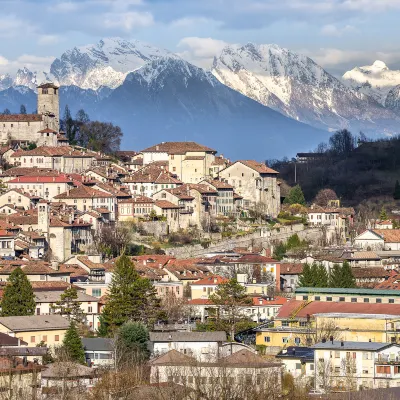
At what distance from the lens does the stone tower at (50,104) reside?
425 ft

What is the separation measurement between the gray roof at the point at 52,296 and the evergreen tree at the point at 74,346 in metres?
12.7

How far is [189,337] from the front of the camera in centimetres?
6544

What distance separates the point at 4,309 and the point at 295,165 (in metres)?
92.5

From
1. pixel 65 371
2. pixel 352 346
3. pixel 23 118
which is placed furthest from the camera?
pixel 23 118

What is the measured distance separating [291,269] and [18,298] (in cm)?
2684

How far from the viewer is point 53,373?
53500 millimetres

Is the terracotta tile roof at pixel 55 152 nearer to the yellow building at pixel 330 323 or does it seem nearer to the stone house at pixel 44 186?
the stone house at pixel 44 186

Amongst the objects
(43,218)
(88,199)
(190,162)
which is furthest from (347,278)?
(190,162)

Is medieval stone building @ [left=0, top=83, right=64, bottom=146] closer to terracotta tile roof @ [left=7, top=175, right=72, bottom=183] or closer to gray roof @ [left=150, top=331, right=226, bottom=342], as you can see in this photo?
terracotta tile roof @ [left=7, top=175, right=72, bottom=183]

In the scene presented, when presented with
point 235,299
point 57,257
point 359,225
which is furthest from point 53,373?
point 359,225

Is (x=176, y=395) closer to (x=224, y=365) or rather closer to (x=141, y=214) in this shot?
(x=224, y=365)

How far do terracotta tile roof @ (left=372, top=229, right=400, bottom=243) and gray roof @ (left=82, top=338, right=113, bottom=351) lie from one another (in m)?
49.0

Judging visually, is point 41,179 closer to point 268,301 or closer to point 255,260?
point 255,260

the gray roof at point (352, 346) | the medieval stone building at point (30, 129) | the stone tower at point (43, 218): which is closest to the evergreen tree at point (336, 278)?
the stone tower at point (43, 218)
